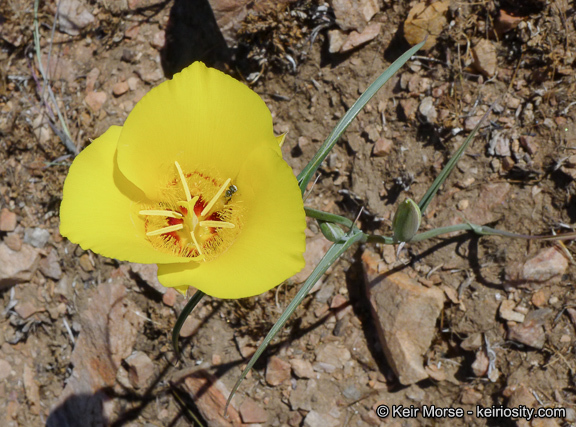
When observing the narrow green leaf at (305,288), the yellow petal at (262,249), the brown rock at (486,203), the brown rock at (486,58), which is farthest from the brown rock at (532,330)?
the yellow petal at (262,249)

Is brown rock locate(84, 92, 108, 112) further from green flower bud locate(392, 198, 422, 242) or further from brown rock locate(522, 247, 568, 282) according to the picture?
brown rock locate(522, 247, 568, 282)

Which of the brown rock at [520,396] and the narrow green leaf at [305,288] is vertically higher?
the narrow green leaf at [305,288]

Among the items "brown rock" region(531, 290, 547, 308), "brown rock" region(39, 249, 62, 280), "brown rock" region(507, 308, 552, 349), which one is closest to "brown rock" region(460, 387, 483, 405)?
"brown rock" region(507, 308, 552, 349)

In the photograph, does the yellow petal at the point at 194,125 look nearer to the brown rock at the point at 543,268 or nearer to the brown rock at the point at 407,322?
the brown rock at the point at 407,322

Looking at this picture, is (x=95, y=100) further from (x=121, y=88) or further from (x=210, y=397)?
(x=210, y=397)

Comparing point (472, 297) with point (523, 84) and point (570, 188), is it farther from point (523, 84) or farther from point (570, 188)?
point (523, 84)

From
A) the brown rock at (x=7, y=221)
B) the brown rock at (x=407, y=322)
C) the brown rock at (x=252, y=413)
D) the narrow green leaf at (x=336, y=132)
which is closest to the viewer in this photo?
the narrow green leaf at (x=336, y=132)
